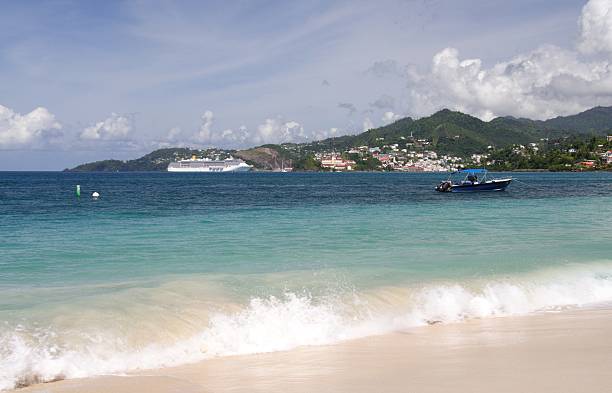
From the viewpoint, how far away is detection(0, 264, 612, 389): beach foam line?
7789 millimetres

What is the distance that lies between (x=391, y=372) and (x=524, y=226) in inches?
871

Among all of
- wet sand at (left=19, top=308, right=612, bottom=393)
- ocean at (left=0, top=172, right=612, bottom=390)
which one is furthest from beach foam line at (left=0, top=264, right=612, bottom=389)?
wet sand at (left=19, top=308, right=612, bottom=393)

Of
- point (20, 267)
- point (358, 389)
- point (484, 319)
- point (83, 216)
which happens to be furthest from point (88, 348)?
point (83, 216)

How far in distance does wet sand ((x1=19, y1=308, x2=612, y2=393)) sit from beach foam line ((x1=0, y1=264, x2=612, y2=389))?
414 millimetres

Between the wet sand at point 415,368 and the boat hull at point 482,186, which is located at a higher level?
the wet sand at point 415,368

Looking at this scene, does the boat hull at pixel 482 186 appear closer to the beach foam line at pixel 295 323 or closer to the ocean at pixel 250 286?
the ocean at pixel 250 286

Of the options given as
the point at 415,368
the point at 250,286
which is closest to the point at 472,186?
the point at 250,286

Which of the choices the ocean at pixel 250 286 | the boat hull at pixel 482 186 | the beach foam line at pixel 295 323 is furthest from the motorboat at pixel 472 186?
the beach foam line at pixel 295 323

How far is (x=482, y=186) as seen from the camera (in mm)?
67250

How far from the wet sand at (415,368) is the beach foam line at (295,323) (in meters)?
0.41

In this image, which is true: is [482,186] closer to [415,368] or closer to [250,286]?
[250,286]

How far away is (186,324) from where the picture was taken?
9.46 meters

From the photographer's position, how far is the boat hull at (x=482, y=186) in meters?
66.2

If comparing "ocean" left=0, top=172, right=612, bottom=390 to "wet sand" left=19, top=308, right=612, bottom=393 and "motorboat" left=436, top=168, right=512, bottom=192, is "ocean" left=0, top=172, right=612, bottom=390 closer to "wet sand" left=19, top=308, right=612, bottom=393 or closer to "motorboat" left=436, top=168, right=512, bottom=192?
"wet sand" left=19, top=308, right=612, bottom=393
